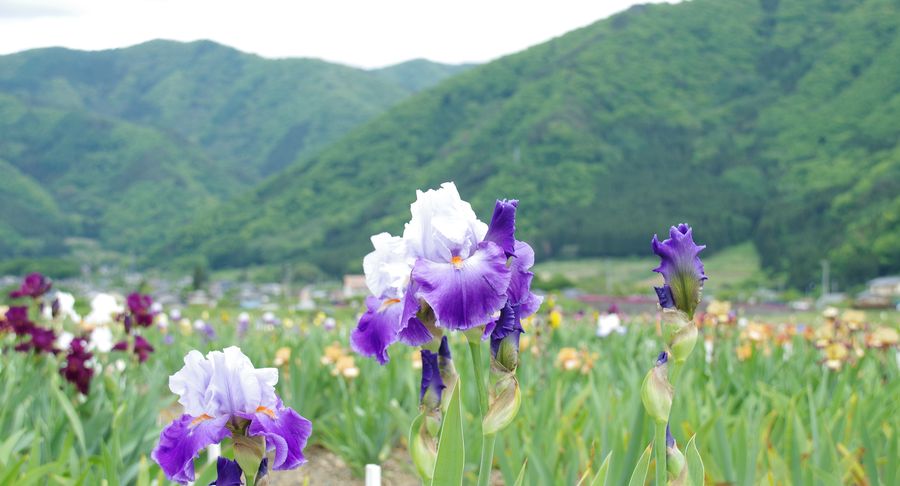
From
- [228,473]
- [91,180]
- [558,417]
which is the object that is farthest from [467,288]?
[91,180]

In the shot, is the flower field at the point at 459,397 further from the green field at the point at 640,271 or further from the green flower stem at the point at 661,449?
the green field at the point at 640,271

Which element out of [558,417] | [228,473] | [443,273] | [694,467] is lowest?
[558,417]

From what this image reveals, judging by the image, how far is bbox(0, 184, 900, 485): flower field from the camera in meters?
1.46

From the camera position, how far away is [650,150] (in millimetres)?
102500

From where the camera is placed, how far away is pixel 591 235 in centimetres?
8500

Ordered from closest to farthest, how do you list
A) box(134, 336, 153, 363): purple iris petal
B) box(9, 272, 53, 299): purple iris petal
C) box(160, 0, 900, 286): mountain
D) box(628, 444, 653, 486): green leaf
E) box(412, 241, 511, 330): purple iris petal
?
box(412, 241, 511, 330): purple iris petal
box(628, 444, 653, 486): green leaf
box(134, 336, 153, 363): purple iris petal
box(9, 272, 53, 299): purple iris petal
box(160, 0, 900, 286): mountain

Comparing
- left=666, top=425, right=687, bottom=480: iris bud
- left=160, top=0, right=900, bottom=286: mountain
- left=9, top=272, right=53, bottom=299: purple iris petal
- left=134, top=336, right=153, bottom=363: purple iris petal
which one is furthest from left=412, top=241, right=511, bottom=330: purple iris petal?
left=160, top=0, right=900, bottom=286: mountain

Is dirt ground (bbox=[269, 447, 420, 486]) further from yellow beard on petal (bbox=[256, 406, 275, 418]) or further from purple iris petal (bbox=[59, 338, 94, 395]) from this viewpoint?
yellow beard on petal (bbox=[256, 406, 275, 418])

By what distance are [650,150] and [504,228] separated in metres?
105

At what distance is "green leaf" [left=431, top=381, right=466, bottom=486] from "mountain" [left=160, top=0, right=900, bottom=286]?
70029mm

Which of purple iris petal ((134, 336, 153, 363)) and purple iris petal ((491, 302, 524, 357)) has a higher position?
purple iris petal ((491, 302, 524, 357))

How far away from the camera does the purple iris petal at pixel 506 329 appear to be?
152 cm

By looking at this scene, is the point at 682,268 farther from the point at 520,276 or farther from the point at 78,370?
the point at 78,370

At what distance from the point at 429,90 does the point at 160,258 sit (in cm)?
4979
